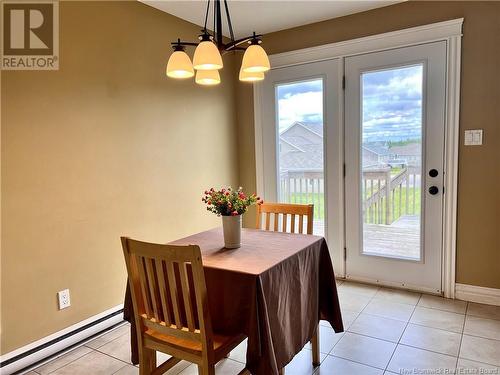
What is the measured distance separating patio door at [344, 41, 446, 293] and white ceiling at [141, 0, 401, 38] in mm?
422

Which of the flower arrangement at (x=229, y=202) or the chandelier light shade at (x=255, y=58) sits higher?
the chandelier light shade at (x=255, y=58)

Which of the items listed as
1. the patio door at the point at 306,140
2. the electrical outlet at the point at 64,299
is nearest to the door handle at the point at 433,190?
the patio door at the point at 306,140

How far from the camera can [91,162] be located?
2461 mm

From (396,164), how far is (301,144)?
91 cm

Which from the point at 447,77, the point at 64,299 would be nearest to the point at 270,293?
the point at 64,299

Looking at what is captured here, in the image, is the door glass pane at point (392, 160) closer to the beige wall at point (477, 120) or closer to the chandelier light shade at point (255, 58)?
the beige wall at point (477, 120)

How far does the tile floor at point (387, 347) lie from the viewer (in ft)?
6.79

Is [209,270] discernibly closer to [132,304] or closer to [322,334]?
[132,304]

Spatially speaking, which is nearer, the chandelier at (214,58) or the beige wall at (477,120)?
the chandelier at (214,58)

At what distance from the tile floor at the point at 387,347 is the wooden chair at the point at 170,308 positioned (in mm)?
569

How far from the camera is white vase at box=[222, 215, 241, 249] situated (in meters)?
1.97

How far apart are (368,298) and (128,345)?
1.91 metres

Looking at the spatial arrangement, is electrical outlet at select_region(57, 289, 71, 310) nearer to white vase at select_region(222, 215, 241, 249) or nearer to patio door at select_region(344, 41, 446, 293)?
white vase at select_region(222, 215, 241, 249)

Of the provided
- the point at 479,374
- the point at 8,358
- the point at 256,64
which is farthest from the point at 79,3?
the point at 479,374
